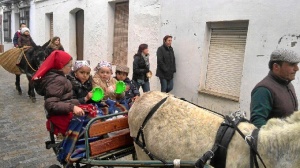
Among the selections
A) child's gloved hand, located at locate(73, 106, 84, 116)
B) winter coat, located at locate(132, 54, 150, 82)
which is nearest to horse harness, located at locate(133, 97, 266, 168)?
child's gloved hand, located at locate(73, 106, 84, 116)

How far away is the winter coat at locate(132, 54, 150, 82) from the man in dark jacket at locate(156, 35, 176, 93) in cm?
37

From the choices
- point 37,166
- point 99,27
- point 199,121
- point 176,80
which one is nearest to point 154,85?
point 176,80

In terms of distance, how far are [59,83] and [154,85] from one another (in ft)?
17.1

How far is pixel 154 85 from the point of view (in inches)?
322


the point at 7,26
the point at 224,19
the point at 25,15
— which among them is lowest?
the point at 7,26

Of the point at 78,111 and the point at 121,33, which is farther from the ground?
the point at 121,33

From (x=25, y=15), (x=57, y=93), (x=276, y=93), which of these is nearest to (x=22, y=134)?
(x=57, y=93)

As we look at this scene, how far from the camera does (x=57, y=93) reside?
303 centimetres

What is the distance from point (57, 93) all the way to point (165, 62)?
4404mm

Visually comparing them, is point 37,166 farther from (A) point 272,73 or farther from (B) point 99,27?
(B) point 99,27

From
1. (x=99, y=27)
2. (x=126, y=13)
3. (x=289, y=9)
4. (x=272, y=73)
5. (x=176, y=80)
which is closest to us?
(x=272, y=73)

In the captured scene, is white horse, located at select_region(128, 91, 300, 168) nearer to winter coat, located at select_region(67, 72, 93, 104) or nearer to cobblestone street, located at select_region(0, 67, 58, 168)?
winter coat, located at select_region(67, 72, 93, 104)

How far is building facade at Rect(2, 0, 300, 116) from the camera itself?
17.9ft

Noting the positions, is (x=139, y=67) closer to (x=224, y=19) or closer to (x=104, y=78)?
(x=224, y=19)
